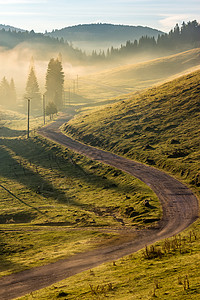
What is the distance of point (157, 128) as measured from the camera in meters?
79.6

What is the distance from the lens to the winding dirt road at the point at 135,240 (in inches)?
1003

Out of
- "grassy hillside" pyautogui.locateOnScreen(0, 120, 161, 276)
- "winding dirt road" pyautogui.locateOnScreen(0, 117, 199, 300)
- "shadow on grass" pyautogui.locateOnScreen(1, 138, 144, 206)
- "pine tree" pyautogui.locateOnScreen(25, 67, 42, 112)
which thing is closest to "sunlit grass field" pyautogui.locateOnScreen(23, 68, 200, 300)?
"winding dirt road" pyautogui.locateOnScreen(0, 117, 199, 300)

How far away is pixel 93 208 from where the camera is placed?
155 feet

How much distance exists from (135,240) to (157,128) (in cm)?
4955

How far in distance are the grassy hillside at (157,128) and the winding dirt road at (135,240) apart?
3535mm

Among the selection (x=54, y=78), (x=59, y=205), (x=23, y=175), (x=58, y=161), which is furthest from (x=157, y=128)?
(x=54, y=78)

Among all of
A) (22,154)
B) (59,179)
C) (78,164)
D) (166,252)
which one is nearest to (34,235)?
(166,252)

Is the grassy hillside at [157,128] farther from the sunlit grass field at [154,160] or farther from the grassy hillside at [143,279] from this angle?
the grassy hillside at [143,279]

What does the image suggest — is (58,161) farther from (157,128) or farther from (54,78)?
(54,78)

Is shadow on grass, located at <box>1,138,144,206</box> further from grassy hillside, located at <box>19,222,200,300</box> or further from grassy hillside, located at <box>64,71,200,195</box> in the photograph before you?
grassy hillside, located at <box>19,222,200,300</box>

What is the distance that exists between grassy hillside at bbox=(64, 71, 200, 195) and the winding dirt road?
139 inches

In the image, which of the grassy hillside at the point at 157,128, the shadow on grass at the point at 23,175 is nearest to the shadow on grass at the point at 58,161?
the shadow on grass at the point at 23,175

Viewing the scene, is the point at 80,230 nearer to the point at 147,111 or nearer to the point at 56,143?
the point at 56,143

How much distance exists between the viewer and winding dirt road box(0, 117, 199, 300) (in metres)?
25.5
